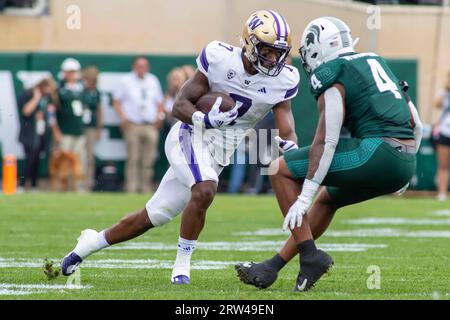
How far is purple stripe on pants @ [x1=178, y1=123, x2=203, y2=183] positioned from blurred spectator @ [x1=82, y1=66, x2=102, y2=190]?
27.8 feet

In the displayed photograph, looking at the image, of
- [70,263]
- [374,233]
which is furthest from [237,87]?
[374,233]

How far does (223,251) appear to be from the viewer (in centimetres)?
803

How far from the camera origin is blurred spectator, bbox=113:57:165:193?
48.1 feet

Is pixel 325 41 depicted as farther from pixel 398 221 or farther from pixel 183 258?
pixel 398 221

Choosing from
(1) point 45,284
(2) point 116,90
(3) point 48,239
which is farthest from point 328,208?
(2) point 116,90

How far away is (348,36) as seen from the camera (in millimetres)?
5762

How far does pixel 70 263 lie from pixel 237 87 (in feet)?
4.31

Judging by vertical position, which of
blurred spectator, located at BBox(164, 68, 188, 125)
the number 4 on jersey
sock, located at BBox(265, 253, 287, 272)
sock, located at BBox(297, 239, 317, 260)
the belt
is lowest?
blurred spectator, located at BBox(164, 68, 188, 125)

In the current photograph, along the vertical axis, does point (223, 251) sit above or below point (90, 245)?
below

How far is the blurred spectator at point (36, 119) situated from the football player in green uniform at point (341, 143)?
30.0 ft

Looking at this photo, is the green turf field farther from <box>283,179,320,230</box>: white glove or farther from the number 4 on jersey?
the number 4 on jersey

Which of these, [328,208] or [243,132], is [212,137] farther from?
[328,208]

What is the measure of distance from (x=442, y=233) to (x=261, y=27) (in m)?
4.09

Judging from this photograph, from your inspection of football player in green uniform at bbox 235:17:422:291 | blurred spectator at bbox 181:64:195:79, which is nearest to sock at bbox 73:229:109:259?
football player in green uniform at bbox 235:17:422:291
